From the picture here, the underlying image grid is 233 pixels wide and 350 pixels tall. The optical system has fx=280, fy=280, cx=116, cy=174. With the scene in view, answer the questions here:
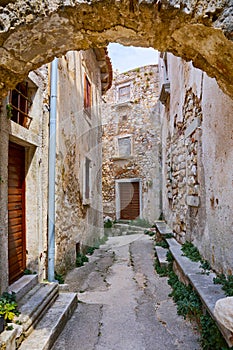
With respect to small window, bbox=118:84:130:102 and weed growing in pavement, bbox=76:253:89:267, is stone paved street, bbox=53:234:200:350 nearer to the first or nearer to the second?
weed growing in pavement, bbox=76:253:89:267

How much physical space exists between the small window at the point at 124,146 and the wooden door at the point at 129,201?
4.84ft

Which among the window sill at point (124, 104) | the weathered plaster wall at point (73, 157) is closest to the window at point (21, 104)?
the weathered plaster wall at point (73, 157)

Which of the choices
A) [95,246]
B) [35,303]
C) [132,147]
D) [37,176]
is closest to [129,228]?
[132,147]

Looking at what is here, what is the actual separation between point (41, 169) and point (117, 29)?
262 centimetres

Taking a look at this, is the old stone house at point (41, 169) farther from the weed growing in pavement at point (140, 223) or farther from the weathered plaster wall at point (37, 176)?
the weed growing in pavement at point (140, 223)

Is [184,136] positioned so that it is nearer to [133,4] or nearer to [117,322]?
[117,322]

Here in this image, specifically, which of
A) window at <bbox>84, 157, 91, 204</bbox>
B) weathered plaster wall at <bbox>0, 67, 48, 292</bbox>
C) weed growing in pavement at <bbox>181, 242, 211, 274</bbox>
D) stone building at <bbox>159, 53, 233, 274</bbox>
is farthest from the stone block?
window at <bbox>84, 157, 91, 204</bbox>

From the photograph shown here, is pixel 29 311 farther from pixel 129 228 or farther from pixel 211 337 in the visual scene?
pixel 129 228

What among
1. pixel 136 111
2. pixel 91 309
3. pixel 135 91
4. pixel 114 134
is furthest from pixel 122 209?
pixel 91 309

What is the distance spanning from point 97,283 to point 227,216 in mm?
2990

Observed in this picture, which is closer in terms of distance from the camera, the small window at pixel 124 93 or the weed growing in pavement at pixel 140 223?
the weed growing in pavement at pixel 140 223

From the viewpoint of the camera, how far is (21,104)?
3.74 m

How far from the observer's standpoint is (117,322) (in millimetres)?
3342

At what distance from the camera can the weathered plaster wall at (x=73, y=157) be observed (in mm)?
4840
